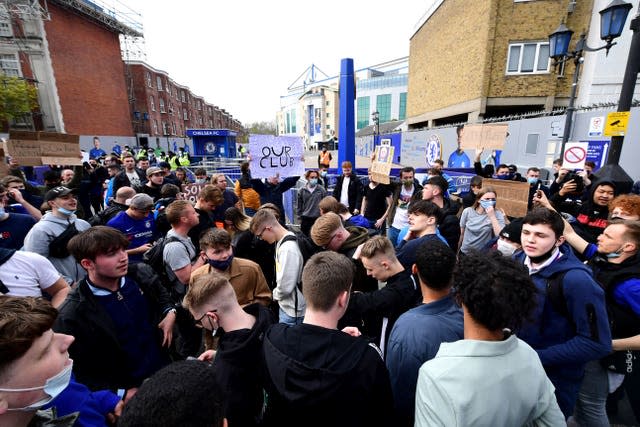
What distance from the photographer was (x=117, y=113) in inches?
1202

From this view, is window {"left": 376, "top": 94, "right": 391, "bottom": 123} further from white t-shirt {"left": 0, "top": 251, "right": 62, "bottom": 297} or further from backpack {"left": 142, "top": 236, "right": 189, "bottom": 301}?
white t-shirt {"left": 0, "top": 251, "right": 62, "bottom": 297}

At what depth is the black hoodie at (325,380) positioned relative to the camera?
1.40 meters

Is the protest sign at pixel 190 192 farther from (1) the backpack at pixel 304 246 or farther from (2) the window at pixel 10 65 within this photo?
(2) the window at pixel 10 65

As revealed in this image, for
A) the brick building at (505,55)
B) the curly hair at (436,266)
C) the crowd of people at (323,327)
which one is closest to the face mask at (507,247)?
the crowd of people at (323,327)

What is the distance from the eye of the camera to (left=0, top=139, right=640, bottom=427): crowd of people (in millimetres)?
1271

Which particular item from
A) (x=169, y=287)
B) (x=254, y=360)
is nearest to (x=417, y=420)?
(x=254, y=360)

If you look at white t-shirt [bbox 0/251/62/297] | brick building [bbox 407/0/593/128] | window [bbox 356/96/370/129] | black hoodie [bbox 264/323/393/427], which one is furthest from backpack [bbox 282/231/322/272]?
window [bbox 356/96/370/129]

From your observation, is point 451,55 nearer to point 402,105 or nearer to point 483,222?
point 483,222

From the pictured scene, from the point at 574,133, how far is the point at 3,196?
14.4 metres

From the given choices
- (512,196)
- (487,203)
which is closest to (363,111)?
(512,196)

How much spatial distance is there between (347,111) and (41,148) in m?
7.16

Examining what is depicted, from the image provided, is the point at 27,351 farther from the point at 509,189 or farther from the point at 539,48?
the point at 539,48

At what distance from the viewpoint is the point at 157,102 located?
40.8m

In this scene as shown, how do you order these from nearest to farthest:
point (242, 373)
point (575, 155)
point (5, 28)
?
1. point (242, 373)
2. point (575, 155)
3. point (5, 28)
